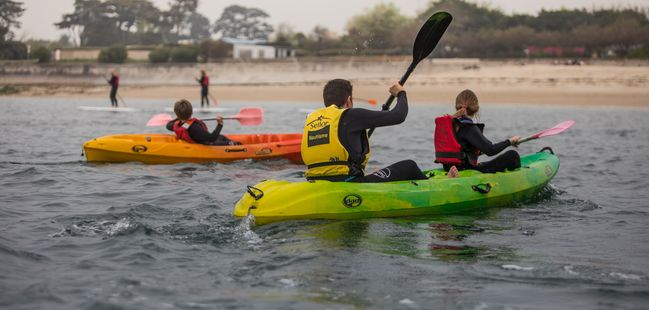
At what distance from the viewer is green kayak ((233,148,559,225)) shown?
270 inches

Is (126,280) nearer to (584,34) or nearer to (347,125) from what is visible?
(347,125)

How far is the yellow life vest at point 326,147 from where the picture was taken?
6801 mm

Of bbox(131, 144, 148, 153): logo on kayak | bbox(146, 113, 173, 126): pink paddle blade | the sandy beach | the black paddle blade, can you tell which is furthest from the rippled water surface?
the sandy beach

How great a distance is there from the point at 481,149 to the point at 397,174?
0.99 metres

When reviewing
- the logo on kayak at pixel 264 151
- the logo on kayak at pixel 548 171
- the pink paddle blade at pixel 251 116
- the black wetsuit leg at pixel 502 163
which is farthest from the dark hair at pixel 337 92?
the pink paddle blade at pixel 251 116

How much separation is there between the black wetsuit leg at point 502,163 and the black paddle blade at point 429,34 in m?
1.45

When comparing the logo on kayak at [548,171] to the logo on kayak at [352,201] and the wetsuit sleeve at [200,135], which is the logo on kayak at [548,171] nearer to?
the logo on kayak at [352,201]

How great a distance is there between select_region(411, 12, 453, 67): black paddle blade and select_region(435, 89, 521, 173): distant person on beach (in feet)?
4.08

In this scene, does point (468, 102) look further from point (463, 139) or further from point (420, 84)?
point (420, 84)

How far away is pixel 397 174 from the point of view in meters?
7.46

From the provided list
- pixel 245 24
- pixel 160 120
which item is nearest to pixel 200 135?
pixel 160 120

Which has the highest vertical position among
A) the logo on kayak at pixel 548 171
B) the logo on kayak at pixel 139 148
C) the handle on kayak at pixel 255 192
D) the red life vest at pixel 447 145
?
the red life vest at pixel 447 145

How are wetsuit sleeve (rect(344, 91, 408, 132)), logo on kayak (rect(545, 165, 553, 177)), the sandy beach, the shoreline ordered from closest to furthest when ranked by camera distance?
wetsuit sleeve (rect(344, 91, 408, 132)) → logo on kayak (rect(545, 165, 553, 177)) → the shoreline → the sandy beach

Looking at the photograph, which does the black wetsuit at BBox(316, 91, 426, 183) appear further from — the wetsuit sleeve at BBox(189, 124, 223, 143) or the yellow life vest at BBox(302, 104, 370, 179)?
the wetsuit sleeve at BBox(189, 124, 223, 143)
